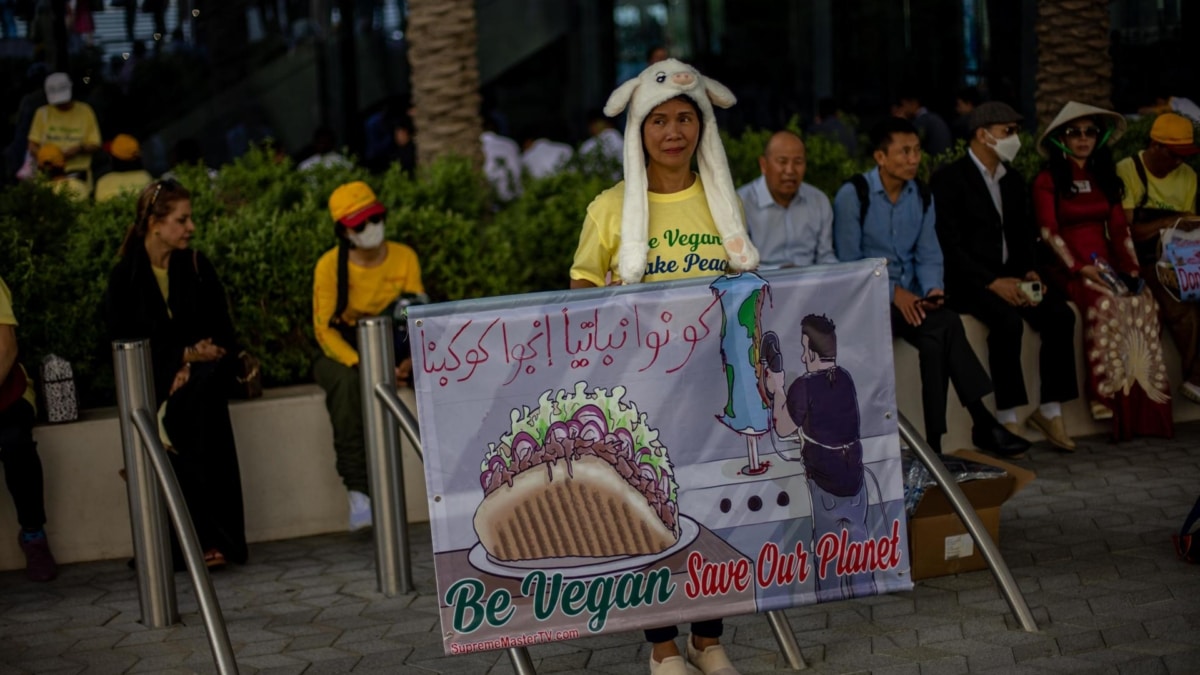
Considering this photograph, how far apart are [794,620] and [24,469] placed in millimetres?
3379

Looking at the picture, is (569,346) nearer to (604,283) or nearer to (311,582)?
(604,283)

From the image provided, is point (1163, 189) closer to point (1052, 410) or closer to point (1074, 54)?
point (1052, 410)

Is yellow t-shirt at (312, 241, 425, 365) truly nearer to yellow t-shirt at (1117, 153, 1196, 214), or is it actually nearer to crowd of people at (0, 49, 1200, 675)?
crowd of people at (0, 49, 1200, 675)

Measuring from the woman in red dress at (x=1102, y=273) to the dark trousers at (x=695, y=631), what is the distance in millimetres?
4102

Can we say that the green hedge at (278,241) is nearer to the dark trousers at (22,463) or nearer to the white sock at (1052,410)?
the dark trousers at (22,463)

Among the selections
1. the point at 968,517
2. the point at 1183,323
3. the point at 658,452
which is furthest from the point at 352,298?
the point at 1183,323

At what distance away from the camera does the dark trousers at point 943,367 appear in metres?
7.62

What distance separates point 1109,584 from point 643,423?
7.42 ft

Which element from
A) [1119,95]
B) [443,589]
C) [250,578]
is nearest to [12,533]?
[250,578]

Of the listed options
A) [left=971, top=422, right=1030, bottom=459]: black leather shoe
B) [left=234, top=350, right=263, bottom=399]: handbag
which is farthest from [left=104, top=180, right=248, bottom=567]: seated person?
[left=971, top=422, right=1030, bottom=459]: black leather shoe

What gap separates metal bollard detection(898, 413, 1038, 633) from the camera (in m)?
5.06

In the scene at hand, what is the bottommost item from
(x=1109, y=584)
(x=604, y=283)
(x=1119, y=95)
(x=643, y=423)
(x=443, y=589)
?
(x=1109, y=584)

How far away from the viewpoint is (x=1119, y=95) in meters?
14.0

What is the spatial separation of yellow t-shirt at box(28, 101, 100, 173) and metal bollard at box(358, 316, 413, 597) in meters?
7.35
